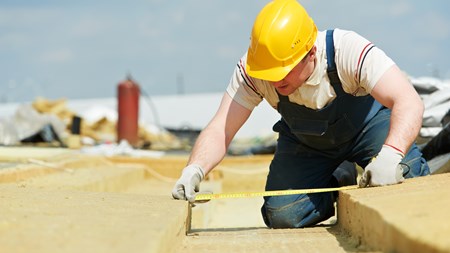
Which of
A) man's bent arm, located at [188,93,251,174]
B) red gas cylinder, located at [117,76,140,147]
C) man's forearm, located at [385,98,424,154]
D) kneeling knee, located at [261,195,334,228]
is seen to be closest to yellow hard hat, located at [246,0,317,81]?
man's bent arm, located at [188,93,251,174]

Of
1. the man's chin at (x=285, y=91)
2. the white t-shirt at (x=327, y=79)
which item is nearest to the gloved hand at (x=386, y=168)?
the white t-shirt at (x=327, y=79)

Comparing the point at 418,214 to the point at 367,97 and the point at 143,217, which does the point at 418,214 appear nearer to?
the point at 143,217

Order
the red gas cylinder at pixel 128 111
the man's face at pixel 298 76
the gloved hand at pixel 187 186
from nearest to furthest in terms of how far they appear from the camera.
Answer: the gloved hand at pixel 187 186 → the man's face at pixel 298 76 → the red gas cylinder at pixel 128 111

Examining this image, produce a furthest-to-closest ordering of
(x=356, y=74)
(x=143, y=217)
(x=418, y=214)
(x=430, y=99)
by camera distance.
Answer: (x=430, y=99), (x=356, y=74), (x=143, y=217), (x=418, y=214)

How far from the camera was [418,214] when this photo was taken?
2340 mm

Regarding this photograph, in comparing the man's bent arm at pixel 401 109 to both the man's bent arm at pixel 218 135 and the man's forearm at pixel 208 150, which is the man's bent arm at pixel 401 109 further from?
the man's forearm at pixel 208 150

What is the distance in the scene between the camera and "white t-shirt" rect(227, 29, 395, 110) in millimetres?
3689

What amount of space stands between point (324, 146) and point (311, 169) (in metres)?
0.21

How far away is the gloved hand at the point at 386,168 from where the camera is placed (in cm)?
341

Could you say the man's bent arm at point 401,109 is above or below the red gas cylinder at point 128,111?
above

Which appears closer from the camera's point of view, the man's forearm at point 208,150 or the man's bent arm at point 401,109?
the man's bent arm at point 401,109

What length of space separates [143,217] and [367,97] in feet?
6.68

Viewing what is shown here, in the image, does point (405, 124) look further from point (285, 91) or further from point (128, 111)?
point (128, 111)

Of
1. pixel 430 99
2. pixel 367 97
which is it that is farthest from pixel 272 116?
pixel 367 97
